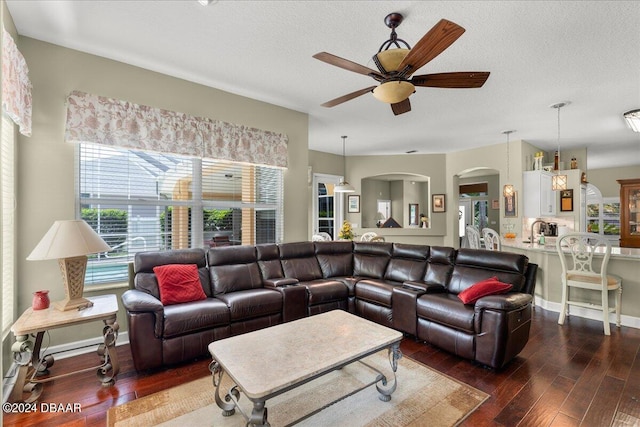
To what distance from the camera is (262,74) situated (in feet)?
12.2

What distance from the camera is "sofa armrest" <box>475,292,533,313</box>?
111 inches

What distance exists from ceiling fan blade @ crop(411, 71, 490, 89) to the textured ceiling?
0.56m

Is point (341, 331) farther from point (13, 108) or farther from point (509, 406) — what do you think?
point (13, 108)

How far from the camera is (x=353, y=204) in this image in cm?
816

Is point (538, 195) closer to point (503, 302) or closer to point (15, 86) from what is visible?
point (503, 302)

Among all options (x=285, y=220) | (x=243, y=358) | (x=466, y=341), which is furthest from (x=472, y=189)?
(x=243, y=358)

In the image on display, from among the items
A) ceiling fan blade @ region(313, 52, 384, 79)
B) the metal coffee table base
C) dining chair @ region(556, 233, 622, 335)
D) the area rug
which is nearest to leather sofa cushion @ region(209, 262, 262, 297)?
the area rug

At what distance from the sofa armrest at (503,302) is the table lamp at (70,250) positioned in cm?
333

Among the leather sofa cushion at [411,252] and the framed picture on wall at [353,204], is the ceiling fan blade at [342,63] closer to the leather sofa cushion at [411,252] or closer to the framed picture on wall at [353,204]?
the leather sofa cushion at [411,252]

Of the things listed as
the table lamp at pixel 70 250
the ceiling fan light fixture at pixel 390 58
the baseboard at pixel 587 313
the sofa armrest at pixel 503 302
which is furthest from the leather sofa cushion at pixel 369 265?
the table lamp at pixel 70 250

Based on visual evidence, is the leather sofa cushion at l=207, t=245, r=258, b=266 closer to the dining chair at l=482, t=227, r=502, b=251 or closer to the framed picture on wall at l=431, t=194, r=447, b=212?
the dining chair at l=482, t=227, r=502, b=251

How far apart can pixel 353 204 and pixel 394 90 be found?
5.70 m

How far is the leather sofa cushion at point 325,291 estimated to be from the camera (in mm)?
3865

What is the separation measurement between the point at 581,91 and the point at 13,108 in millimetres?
5762
